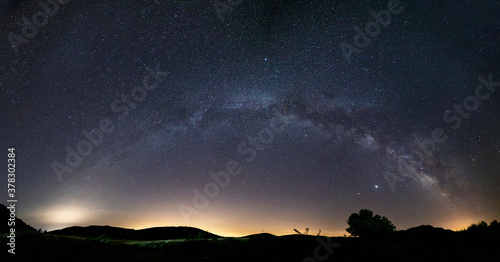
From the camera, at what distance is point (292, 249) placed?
7535mm

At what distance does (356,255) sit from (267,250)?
7.98 ft

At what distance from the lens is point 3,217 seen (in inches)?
1021

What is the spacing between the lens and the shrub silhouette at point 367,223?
95.1 feet

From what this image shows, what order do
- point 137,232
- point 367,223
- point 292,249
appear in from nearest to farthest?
1. point 292,249
2. point 137,232
3. point 367,223

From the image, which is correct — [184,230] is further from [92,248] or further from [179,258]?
[179,258]

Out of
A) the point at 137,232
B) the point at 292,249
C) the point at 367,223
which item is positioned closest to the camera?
the point at 292,249

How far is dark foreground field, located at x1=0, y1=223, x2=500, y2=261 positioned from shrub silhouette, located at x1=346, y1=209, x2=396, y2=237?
77.2 ft

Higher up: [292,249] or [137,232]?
[137,232]

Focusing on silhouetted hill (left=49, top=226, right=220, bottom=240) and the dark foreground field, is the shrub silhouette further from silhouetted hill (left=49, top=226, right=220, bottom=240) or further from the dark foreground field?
the dark foreground field

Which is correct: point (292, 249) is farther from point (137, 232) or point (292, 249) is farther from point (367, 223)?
point (367, 223)

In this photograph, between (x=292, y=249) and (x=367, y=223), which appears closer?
(x=292, y=249)

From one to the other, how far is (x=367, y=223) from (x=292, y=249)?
26.0 meters

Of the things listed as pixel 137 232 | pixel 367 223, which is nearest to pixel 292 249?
pixel 137 232

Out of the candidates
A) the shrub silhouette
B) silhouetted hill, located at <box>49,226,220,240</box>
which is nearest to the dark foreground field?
silhouetted hill, located at <box>49,226,220,240</box>
